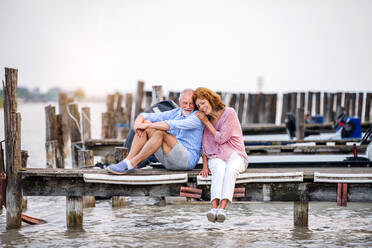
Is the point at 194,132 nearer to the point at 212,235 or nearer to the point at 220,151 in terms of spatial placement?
the point at 220,151

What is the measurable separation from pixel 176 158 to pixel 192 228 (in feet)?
4.40

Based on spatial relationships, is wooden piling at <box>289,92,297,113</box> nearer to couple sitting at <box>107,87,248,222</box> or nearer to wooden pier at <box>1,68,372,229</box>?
wooden pier at <box>1,68,372,229</box>

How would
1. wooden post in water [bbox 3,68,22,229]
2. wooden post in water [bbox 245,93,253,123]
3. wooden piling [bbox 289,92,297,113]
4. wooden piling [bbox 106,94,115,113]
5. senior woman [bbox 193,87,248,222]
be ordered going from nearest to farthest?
senior woman [bbox 193,87,248,222] < wooden post in water [bbox 3,68,22,229] < wooden piling [bbox 106,94,115,113] < wooden post in water [bbox 245,93,253,123] < wooden piling [bbox 289,92,297,113]

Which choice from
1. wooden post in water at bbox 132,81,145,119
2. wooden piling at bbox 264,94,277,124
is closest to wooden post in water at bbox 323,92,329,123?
wooden piling at bbox 264,94,277,124

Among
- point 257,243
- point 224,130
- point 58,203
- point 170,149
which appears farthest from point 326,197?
point 58,203

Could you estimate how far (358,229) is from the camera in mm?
7582

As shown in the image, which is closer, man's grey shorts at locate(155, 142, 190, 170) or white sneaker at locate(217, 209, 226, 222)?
white sneaker at locate(217, 209, 226, 222)

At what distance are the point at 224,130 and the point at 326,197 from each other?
1.46 metres

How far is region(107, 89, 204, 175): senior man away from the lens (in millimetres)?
6727

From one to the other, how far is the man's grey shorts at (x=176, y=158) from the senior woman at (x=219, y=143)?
25cm

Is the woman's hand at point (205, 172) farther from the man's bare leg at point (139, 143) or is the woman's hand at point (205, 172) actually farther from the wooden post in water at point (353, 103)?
the wooden post in water at point (353, 103)

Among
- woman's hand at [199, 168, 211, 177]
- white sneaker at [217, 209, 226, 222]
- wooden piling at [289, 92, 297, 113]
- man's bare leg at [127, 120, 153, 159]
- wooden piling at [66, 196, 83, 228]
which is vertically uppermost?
wooden piling at [289, 92, 297, 113]

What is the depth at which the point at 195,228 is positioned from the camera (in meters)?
7.70

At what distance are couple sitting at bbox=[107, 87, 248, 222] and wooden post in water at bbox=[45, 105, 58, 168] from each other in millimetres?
5055
